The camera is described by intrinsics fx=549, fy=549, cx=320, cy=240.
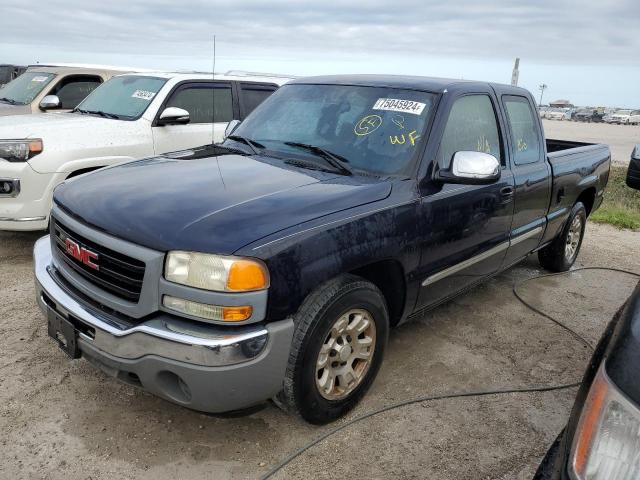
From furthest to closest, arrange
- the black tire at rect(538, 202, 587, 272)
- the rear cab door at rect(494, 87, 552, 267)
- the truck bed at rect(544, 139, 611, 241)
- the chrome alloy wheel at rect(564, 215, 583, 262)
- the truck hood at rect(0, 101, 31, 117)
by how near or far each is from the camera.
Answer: the truck hood at rect(0, 101, 31, 117) < the chrome alloy wheel at rect(564, 215, 583, 262) < the black tire at rect(538, 202, 587, 272) < the truck bed at rect(544, 139, 611, 241) < the rear cab door at rect(494, 87, 552, 267)

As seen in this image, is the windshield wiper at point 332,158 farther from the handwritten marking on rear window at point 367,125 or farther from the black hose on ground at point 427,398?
the black hose on ground at point 427,398

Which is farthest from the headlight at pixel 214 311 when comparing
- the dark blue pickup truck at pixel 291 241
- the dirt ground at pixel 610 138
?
the dirt ground at pixel 610 138

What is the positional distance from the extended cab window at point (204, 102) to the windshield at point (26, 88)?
2.86 metres

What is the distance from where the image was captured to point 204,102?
21.3ft

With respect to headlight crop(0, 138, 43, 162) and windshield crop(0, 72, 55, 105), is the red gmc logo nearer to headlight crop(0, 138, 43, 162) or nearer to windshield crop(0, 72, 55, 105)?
headlight crop(0, 138, 43, 162)

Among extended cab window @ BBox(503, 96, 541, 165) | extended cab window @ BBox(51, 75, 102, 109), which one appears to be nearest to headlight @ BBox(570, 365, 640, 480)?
extended cab window @ BBox(503, 96, 541, 165)

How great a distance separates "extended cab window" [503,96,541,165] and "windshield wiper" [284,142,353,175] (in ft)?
5.20

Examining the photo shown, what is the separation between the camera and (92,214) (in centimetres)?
263

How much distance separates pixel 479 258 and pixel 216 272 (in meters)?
2.16

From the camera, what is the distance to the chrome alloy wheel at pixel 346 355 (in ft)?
8.96

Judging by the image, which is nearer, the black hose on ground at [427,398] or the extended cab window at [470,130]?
the black hose on ground at [427,398]

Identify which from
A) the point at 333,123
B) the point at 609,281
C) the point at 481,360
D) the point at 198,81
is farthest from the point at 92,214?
the point at 609,281

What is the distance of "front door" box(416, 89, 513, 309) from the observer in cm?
324

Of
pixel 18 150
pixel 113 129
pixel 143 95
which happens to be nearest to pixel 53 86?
pixel 143 95
